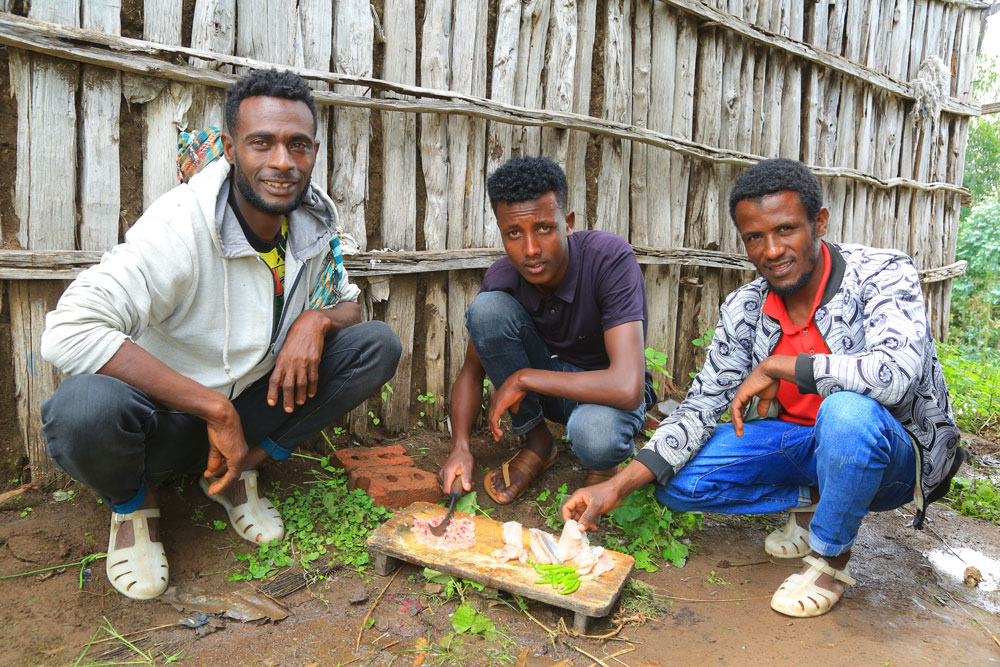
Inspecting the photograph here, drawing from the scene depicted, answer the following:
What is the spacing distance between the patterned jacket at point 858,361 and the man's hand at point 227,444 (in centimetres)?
148

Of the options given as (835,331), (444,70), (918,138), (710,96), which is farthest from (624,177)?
(918,138)

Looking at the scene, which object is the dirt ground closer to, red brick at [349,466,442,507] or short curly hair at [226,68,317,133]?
red brick at [349,466,442,507]

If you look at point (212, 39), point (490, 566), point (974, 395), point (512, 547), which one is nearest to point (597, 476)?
point (512, 547)

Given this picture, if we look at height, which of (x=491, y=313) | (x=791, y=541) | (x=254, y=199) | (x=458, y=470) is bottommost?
(x=791, y=541)

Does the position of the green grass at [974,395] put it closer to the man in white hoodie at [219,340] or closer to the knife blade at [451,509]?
the knife blade at [451,509]

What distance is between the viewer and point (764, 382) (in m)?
2.45

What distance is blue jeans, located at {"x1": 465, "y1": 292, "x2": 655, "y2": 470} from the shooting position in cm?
278

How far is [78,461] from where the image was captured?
6.73 ft

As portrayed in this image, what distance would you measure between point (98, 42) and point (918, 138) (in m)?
6.74

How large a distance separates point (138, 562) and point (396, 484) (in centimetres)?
98

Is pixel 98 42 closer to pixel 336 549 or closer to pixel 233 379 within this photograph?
pixel 233 379

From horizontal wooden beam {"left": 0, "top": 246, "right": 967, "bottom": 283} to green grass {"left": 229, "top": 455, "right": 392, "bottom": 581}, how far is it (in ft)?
3.25

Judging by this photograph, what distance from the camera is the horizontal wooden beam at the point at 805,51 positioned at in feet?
13.9

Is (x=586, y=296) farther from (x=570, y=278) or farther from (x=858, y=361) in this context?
(x=858, y=361)
